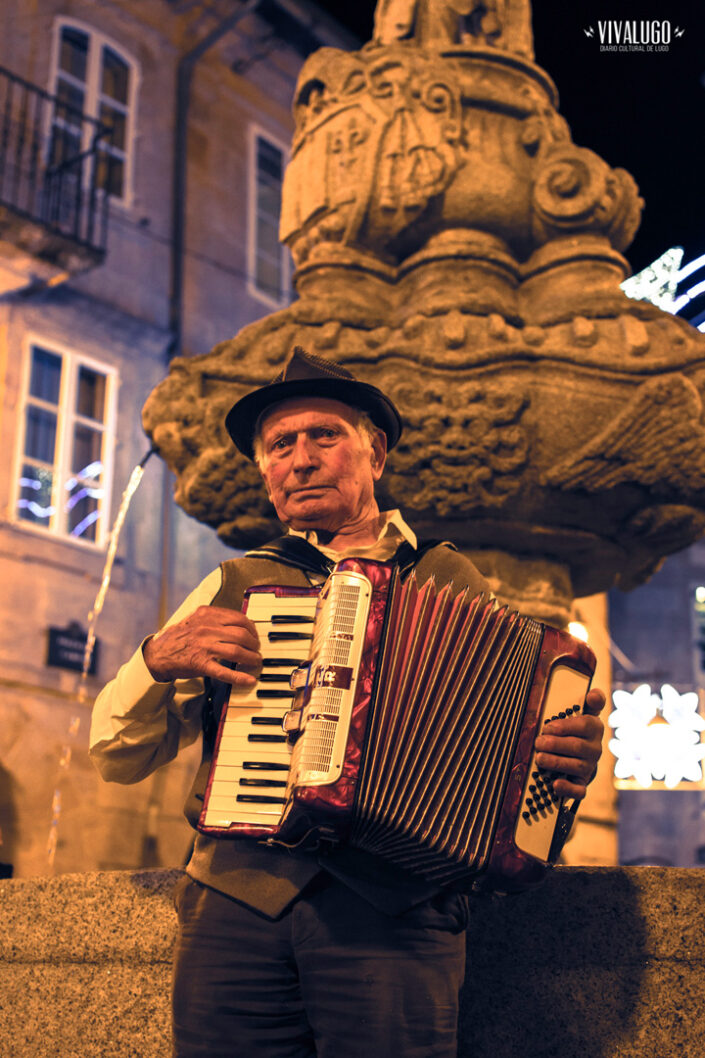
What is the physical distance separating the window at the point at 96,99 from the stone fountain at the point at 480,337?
22.1ft

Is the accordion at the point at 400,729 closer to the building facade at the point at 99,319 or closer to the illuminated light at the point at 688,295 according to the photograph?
the illuminated light at the point at 688,295

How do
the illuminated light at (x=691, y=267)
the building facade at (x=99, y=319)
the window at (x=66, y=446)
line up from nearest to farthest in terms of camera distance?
the illuminated light at (x=691, y=267) → the building facade at (x=99, y=319) → the window at (x=66, y=446)

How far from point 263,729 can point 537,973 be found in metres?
0.89

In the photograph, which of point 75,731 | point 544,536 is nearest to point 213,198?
point 75,731

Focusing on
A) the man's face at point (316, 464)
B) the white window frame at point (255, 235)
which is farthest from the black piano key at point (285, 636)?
the white window frame at point (255, 235)

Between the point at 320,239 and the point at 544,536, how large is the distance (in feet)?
3.93

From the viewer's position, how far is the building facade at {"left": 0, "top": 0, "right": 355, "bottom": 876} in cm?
847

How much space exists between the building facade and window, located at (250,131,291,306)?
0.06m

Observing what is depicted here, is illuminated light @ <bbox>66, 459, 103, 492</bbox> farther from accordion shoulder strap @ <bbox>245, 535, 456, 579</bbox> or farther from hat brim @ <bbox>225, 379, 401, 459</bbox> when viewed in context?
accordion shoulder strap @ <bbox>245, 535, 456, 579</bbox>

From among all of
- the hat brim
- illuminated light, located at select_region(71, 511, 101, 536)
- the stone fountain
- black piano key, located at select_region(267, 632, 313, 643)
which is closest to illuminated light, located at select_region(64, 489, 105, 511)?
illuminated light, located at select_region(71, 511, 101, 536)

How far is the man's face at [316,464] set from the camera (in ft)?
6.83

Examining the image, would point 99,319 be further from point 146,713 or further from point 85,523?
point 146,713

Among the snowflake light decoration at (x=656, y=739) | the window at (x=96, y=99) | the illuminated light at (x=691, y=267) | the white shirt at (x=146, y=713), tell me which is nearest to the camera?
the white shirt at (x=146, y=713)

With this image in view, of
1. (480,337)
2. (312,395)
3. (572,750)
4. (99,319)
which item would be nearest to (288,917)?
(572,750)
